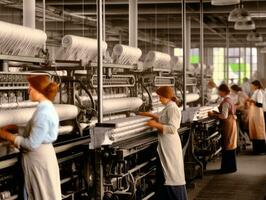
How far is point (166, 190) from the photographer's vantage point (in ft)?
18.2

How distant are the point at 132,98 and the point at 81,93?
1.05m

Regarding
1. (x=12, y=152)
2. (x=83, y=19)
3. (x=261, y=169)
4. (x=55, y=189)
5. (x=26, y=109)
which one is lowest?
(x=261, y=169)

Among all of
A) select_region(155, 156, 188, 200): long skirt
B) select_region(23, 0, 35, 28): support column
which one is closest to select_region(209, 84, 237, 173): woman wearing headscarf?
select_region(155, 156, 188, 200): long skirt

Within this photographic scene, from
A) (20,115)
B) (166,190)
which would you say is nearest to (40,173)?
(20,115)

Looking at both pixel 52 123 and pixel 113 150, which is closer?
pixel 52 123

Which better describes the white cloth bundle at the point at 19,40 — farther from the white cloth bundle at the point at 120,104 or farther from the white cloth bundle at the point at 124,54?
the white cloth bundle at the point at 124,54

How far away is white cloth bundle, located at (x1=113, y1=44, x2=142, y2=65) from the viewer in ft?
21.0

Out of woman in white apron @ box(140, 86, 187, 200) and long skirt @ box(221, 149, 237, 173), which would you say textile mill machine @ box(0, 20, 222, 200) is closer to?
woman in white apron @ box(140, 86, 187, 200)

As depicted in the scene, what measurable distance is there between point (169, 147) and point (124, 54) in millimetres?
1592

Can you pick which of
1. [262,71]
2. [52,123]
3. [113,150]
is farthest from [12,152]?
[262,71]

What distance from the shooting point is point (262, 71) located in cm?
2270

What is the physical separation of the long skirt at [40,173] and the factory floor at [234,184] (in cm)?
319

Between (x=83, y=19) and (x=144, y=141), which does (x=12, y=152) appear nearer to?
(x=144, y=141)

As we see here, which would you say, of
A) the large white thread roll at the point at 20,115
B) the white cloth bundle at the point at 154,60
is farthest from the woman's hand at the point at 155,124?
the white cloth bundle at the point at 154,60
